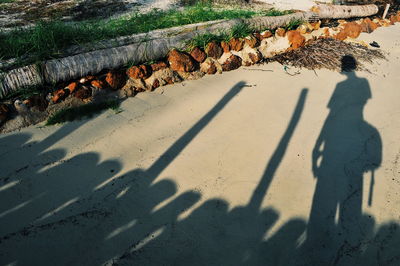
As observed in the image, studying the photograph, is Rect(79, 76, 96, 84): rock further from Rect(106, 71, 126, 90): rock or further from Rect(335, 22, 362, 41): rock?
Rect(335, 22, 362, 41): rock

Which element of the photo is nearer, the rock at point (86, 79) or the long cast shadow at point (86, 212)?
the long cast shadow at point (86, 212)

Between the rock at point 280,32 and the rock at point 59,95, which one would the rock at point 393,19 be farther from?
the rock at point 59,95

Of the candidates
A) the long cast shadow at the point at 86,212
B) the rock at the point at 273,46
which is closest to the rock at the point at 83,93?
the long cast shadow at the point at 86,212

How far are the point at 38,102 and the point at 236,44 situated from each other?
3923 mm

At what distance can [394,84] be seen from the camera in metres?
6.18

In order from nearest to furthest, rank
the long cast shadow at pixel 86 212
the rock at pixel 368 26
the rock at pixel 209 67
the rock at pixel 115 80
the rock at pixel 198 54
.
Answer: the long cast shadow at pixel 86 212, the rock at pixel 115 80, the rock at pixel 198 54, the rock at pixel 209 67, the rock at pixel 368 26

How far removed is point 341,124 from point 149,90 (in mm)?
3264

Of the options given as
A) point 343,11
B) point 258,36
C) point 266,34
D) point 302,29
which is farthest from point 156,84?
point 343,11

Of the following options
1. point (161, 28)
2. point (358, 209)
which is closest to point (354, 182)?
point (358, 209)

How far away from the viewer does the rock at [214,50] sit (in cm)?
591

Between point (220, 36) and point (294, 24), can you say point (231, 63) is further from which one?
point (294, 24)

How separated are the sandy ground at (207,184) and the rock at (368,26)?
13.8 feet

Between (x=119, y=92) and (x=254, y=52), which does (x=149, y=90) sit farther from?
(x=254, y=52)

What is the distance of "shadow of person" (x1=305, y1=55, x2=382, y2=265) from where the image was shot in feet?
10.4
